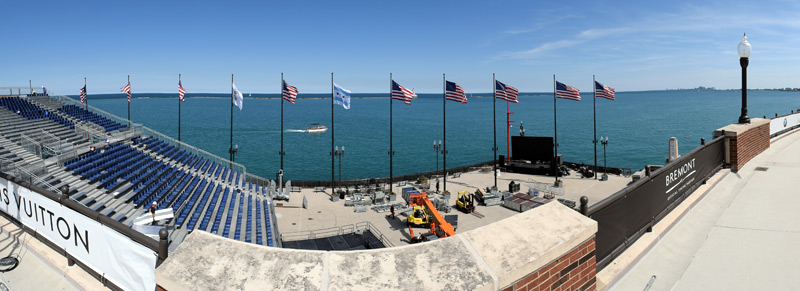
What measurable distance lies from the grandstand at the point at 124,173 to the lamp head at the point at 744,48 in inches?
679

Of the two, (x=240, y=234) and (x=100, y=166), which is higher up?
(x=100, y=166)

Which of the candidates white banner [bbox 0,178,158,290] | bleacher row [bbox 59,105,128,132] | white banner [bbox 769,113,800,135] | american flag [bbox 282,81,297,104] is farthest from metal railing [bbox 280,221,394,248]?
bleacher row [bbox 59,105,128,132]

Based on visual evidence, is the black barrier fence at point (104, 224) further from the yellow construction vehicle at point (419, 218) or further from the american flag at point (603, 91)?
the american flag at point (603, 91)

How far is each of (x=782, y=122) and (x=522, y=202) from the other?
16.5 m

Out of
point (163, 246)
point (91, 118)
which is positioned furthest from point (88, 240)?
point (91, 118)

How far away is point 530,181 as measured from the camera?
132 ft

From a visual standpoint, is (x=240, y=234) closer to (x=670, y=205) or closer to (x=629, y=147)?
(x=670, y=205)

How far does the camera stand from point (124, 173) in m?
20.2

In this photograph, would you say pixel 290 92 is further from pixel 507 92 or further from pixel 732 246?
pixel 732 246

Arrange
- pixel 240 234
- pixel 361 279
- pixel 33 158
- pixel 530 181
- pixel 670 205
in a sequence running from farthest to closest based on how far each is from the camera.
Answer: pixel 530 181
pixel 33 158
pixel 240 234
pixel 670 205
pixel 361 279

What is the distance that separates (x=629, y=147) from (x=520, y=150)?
42224 mm

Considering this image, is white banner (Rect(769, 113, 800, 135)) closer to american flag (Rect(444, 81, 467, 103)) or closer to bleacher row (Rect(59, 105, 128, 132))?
american flag (Rect(444, 81, 467, 103))

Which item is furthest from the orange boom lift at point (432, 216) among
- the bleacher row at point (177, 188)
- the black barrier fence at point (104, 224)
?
the black barrier fence at point (104, 224)

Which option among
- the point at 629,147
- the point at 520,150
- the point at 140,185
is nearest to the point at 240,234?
the point at 140,185
